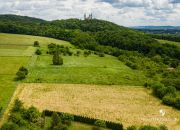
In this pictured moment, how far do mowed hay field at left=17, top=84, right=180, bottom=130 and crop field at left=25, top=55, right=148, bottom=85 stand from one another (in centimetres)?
481

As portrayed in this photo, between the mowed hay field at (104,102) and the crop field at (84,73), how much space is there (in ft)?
15.8

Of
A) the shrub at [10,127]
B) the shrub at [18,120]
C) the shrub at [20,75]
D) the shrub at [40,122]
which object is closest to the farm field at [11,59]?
the shrub at [20,75]

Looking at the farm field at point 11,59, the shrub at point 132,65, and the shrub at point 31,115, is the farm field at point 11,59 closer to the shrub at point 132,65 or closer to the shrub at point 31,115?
the shrub at point 31,115

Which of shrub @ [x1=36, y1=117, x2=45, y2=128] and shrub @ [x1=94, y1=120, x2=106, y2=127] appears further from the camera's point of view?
shrub @ [x1=94, y1=120, x2=106, y2=127]

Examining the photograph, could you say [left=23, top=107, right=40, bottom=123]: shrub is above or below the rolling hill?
above

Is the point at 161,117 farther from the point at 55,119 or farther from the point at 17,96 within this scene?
the point at 17,96

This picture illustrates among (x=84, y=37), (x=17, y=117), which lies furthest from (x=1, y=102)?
(x=84, y=37)

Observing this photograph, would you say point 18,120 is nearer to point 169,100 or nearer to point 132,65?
point 169,100

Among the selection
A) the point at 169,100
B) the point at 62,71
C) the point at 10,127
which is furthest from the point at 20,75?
the point at 10,127

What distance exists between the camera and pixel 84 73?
99438mm

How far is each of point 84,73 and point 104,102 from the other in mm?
28336

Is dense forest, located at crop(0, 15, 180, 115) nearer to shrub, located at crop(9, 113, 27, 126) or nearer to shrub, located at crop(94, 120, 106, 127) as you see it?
shrub, located at crop(94, 120, 106, 127)

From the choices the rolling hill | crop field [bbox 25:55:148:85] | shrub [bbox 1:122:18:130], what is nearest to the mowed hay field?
the rolling hill

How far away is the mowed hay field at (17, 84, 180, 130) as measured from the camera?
206 feet
